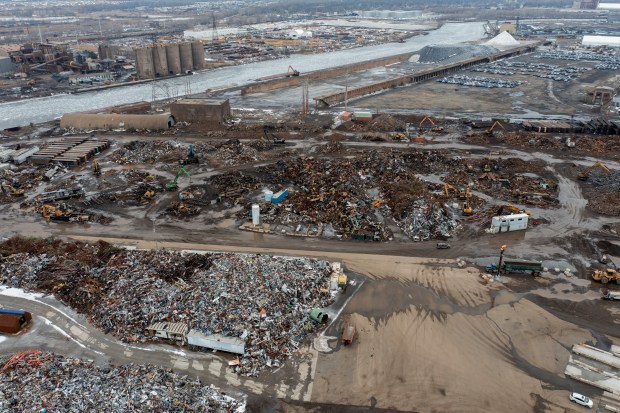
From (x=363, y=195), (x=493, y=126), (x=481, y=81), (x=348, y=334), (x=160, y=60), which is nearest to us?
(x=348, y=334)

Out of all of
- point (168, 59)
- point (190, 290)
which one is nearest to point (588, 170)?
point (190, 290)

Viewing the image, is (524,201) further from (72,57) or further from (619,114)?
(72,57)

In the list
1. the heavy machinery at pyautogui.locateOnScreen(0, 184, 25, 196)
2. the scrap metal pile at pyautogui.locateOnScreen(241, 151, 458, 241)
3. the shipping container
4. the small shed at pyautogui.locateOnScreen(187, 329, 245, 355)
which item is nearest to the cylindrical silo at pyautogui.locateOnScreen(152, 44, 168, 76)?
the heavy machinery at pyautogui.locateOnScreen(0, 184, 25, 196)

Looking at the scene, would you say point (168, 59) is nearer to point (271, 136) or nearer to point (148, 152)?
point (271, 136)

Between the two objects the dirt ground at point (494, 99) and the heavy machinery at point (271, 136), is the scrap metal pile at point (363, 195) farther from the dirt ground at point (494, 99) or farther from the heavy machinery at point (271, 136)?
the dirt ground at point (494, 99)

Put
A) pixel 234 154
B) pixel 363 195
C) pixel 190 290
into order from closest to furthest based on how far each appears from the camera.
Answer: pixel 190 290, pixel 363 195, pixel 234 154

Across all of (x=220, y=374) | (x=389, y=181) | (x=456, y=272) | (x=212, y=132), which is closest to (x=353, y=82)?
(x=212, y=132)

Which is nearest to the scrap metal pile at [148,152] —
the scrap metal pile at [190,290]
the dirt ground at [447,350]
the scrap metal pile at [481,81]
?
the scrap metal pile at [190,290]
